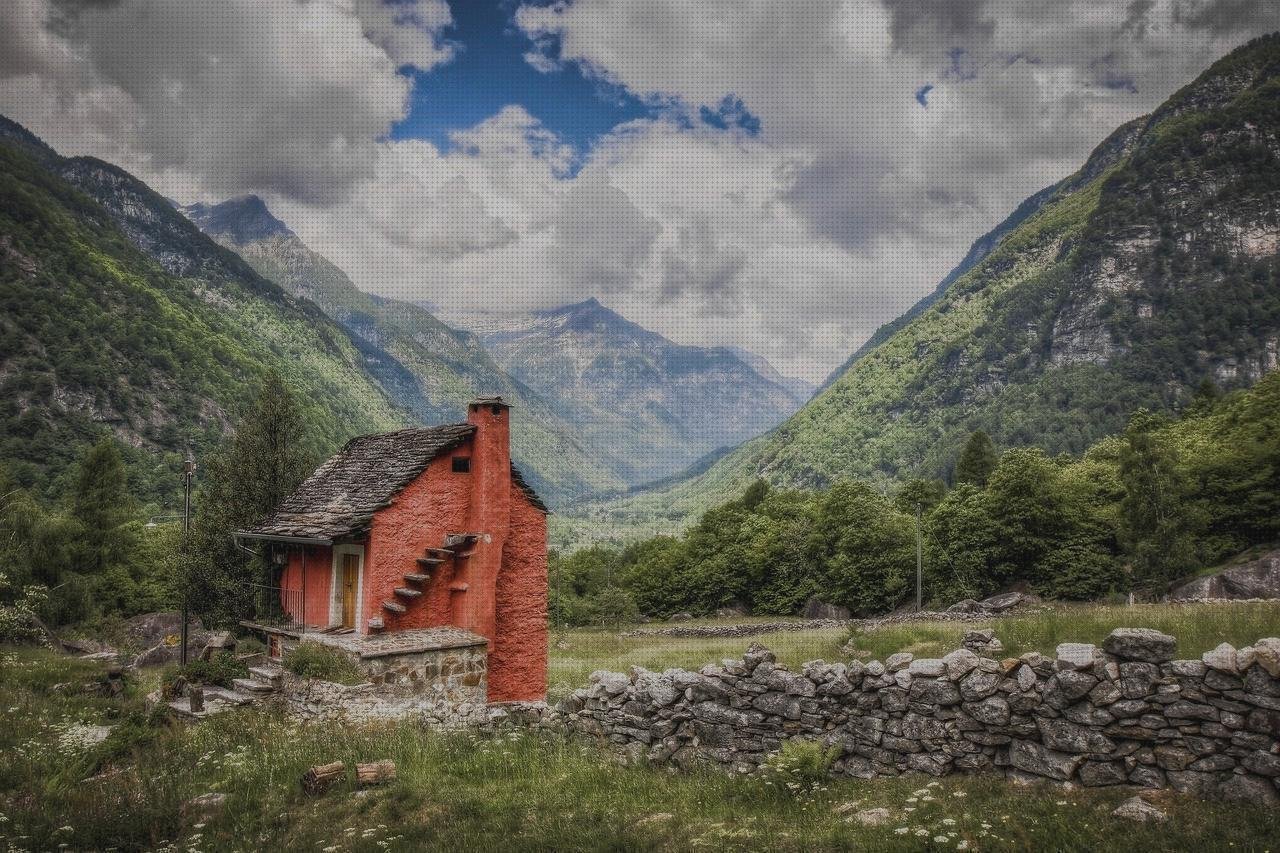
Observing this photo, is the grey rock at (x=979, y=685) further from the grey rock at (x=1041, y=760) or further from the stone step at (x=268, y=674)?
the stone step at (x=268, y=674)

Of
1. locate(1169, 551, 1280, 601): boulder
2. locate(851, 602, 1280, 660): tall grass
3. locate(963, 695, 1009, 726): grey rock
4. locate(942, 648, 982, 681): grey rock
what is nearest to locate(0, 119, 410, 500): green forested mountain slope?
locate(851, 602, 1280, 660): tall grass

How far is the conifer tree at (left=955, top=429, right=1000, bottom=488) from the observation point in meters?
81.4

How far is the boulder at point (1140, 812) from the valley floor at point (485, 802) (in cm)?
13

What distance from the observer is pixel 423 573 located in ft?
62.6

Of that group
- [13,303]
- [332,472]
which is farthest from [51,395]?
[332,472]

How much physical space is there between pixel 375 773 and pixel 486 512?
32.6 feet

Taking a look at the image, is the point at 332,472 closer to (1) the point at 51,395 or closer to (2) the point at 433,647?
(2) the point at 433,647

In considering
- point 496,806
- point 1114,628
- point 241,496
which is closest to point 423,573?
point 496,806

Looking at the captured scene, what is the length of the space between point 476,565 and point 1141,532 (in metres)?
43.7

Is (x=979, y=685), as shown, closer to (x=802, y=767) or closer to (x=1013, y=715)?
(x=1013, y=715)

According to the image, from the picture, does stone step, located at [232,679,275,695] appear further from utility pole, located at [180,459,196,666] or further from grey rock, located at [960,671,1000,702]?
utility pole, located at [180,459,196,666]

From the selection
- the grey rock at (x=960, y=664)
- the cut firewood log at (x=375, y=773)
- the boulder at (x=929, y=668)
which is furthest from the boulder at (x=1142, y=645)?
the cut firewood log at (x=375, y=773)

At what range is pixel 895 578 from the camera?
60.3 meters

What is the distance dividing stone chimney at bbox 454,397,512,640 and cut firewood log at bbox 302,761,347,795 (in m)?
8.96
